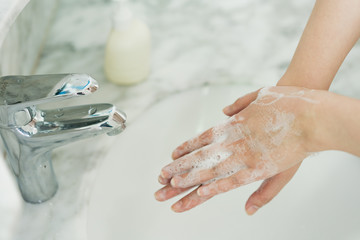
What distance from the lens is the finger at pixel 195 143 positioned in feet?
2.13

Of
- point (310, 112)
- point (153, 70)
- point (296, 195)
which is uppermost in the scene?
point (310, 112)

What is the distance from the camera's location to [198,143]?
2.16 ft

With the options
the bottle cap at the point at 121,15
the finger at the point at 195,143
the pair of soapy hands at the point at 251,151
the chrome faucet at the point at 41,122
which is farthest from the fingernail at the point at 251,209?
the bottle cap at the point at 121,15

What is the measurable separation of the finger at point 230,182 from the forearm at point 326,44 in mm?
168

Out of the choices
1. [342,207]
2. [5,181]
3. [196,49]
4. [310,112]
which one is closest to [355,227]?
[342,207]

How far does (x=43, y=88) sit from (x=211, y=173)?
0.83 feet

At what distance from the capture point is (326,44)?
70cm

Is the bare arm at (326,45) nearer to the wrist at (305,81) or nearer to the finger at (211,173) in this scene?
the wrist at (305,81)

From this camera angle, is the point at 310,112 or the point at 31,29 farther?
the point at 31,29

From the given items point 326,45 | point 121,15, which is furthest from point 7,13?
point 326,45

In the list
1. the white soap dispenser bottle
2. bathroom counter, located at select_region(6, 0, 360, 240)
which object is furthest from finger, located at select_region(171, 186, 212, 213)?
the white soap dispenser bottle

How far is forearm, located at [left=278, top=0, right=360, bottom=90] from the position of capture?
69cm

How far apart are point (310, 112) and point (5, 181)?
1.38 feet

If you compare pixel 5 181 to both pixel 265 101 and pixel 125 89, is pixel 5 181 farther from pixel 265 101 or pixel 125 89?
pixel 265 101
